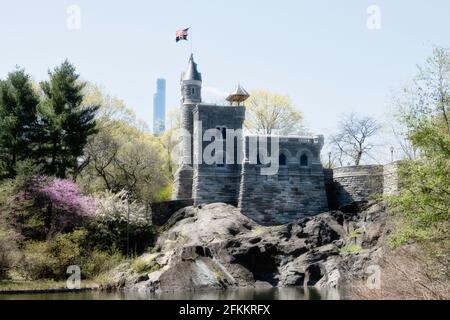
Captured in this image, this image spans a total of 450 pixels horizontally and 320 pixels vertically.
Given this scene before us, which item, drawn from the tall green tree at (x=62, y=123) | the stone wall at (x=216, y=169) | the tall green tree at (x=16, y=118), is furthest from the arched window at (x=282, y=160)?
the tall green tree at (x=16, y=118)

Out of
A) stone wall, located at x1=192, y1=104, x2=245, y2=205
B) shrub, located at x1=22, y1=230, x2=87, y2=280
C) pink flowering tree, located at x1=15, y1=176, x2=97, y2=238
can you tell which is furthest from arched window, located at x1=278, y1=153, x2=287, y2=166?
shrub, located at x1=22, y1=230, x2=87, y2=280

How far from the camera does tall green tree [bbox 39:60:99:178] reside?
3762 centimetres

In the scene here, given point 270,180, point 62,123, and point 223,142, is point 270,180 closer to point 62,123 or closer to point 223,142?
point 223,142

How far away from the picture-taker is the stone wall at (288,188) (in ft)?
133

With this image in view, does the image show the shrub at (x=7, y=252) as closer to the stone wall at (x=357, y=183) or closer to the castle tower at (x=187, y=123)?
the castle tower at (x=187, y=123)

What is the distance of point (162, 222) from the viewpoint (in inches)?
1539

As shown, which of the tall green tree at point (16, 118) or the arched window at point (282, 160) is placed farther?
the arched window at point (282, 160)

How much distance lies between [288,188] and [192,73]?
10576mm

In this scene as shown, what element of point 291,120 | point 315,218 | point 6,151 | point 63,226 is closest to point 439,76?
point 315,218

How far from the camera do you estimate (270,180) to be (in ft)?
136

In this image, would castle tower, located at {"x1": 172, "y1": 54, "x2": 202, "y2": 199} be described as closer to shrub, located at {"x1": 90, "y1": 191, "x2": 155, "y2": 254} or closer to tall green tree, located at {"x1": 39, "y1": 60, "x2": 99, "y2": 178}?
shrub, located at {"x1": 90, "y1": 191, "x2": 155, "y2": 254}

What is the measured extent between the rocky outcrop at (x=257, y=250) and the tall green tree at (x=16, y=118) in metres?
9.51

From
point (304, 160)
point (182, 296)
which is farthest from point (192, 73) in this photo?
point (182, 296)
